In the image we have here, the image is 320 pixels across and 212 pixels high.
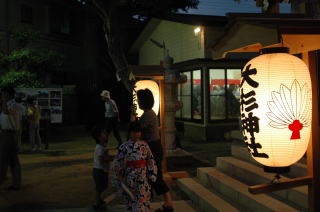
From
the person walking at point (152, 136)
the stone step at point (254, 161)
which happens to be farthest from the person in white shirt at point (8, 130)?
the stone step at point (254, 161)

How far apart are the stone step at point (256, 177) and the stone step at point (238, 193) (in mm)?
145

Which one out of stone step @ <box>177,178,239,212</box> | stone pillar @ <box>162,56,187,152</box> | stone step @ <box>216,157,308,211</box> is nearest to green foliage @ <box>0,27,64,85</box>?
stone pillar @ <box>162,56,187,152</box>

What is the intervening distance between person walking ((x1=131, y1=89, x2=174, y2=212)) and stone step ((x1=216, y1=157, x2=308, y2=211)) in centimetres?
146

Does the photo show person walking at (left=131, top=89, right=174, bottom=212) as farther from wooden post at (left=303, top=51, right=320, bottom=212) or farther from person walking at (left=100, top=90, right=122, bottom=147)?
person walking at (left=100, top=90, right=122, bottom=147)

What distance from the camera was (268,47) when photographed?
3.62 metres

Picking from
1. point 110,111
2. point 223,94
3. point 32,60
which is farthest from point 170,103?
point 32,60

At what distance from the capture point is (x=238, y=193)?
5.70 metres

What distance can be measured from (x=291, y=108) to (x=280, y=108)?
0.10 m

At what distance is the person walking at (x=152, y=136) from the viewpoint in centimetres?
600

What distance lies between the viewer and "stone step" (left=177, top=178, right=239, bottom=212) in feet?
18.5

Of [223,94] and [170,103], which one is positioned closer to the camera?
[170,103]

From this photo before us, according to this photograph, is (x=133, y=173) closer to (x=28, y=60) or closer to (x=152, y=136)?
(x=152, y=136)

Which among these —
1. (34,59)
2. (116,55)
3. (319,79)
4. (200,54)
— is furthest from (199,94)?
(319,79)

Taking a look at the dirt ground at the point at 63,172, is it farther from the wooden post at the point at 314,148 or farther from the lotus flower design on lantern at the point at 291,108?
the lotus flower design on lantern at the point at 291,108
